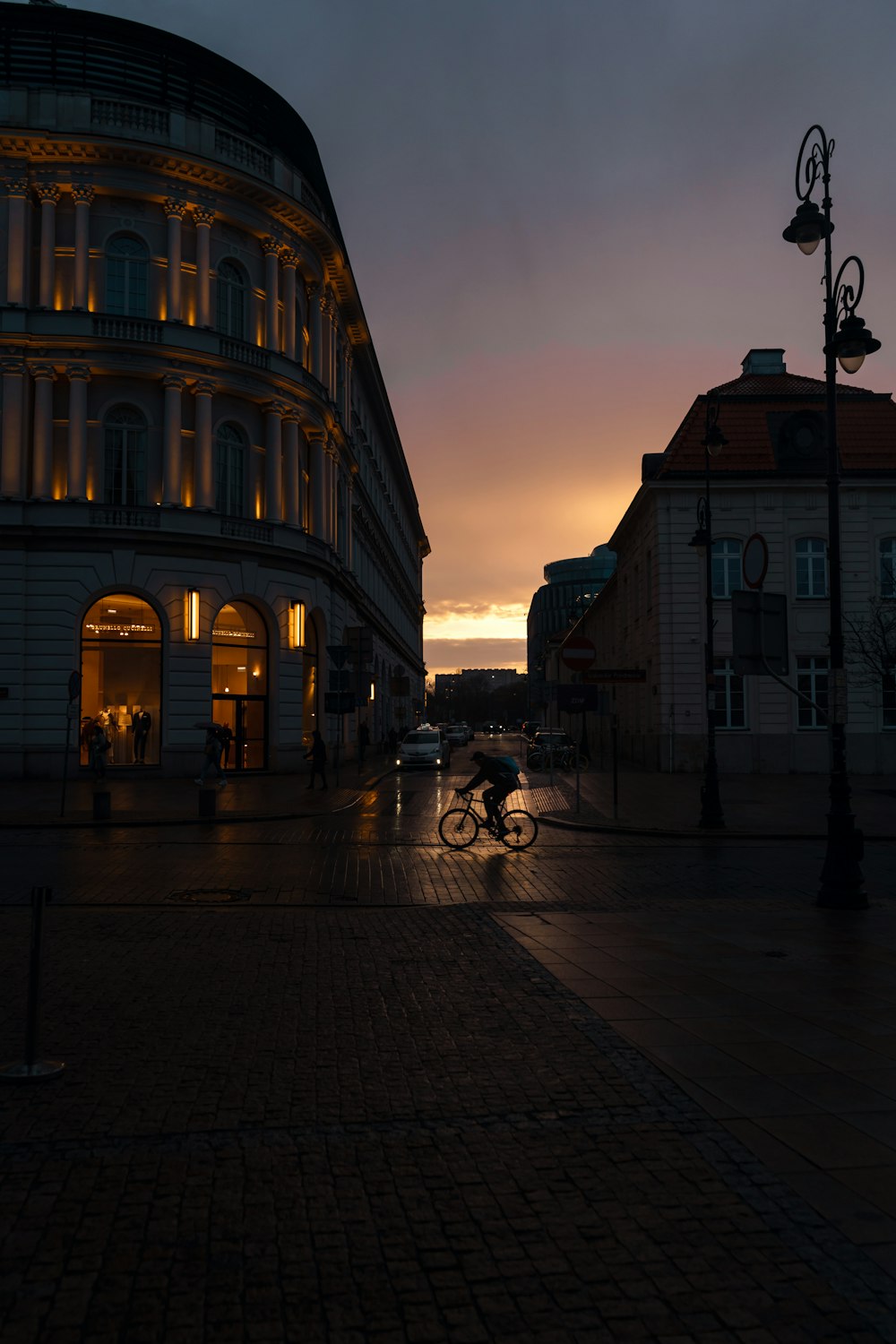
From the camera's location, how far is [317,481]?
135 ft

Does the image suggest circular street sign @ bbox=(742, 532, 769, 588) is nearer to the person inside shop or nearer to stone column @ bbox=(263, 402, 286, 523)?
the person inside shop

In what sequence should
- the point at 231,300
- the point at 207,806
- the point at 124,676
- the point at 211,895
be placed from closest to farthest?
the point at 211,895 < the point at 207,806 < the point at 124,676 < the point at 231,300

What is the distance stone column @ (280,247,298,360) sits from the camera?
3806 cm

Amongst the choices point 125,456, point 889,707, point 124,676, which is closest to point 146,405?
point 125,456

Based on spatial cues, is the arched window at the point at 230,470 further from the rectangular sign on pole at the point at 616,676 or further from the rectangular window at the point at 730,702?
the rectangular window at the point at 730,702

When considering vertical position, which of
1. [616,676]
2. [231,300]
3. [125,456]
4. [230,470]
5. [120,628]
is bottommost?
[616,676]

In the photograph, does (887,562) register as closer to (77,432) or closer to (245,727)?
(245,727)

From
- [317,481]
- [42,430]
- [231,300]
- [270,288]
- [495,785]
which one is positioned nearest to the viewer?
[495,785]

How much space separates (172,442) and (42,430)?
380 cm

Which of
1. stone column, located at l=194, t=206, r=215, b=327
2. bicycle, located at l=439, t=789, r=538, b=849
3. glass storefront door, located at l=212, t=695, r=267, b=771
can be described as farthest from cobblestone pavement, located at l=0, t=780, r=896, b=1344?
stone column, located at l=194, t=206, r=215, b=327

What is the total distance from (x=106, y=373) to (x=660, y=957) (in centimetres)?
2973

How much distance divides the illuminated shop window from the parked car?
12.9 metres

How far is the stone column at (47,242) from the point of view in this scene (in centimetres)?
3275

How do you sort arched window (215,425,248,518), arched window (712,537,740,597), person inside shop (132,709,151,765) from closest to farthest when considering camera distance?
1. person inside shop (132,709,151,765)
2. arched window (215,425,248,518)
3. arched window (712,537,740,597)
